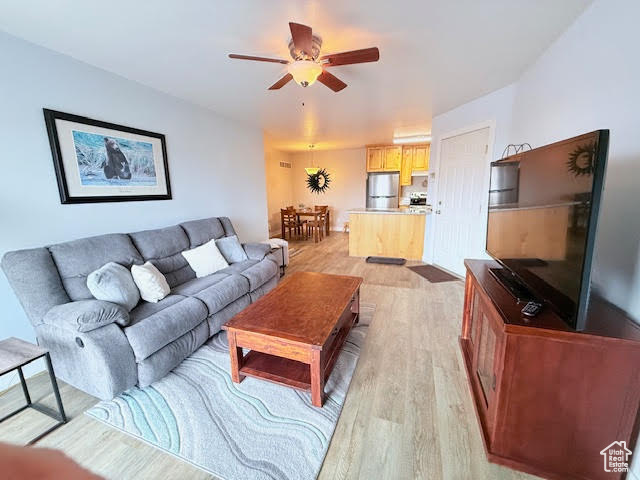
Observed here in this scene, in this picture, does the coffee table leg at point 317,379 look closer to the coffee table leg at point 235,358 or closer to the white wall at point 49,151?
the coffee table leg at point 235,358

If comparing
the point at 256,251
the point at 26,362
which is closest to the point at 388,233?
the point at 256,251

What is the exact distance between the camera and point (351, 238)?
4.99 m

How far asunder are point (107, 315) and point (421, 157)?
6643mm

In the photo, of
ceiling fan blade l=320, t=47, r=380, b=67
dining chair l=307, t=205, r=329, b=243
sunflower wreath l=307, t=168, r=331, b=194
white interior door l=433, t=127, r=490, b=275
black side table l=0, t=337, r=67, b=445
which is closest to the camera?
black side table l=0, t=337, r=67, b=445

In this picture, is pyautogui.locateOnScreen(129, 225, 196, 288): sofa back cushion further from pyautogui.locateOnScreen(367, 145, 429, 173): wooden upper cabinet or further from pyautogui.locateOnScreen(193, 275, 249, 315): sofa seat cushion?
pyautogui.locateOnScreen(367, 145, 429, 173): wooden upper cabinet

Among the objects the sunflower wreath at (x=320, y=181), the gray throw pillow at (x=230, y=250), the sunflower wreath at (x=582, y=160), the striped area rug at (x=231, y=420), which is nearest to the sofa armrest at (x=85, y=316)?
the striped area rug at (x=231, y=420)

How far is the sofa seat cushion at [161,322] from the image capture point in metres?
1.64

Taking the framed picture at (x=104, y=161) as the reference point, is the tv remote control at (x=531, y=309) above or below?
below

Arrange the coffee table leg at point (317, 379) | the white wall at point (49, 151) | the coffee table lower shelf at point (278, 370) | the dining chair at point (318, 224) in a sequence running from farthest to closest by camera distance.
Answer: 1. the dining chair at point (318, 224)
2. the white wall at point (49, 151)
3. the coffee table lower shelf at point (278, 370)
4. the coffee table leg at point (317, 379)

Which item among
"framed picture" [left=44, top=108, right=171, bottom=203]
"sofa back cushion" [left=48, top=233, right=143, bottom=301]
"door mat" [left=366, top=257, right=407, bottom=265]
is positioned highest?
"framed picture" [left=44, top=108, right=171, bottom=203]

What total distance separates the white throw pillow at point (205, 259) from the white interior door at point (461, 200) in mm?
3127

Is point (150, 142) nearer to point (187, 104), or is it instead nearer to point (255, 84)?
point (187, 104)

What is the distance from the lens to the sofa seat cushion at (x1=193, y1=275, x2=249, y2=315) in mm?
2150

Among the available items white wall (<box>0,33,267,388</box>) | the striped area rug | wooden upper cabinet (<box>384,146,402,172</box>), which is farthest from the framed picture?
wooden upper cabinet (<box>384,146,402,172</box>)
